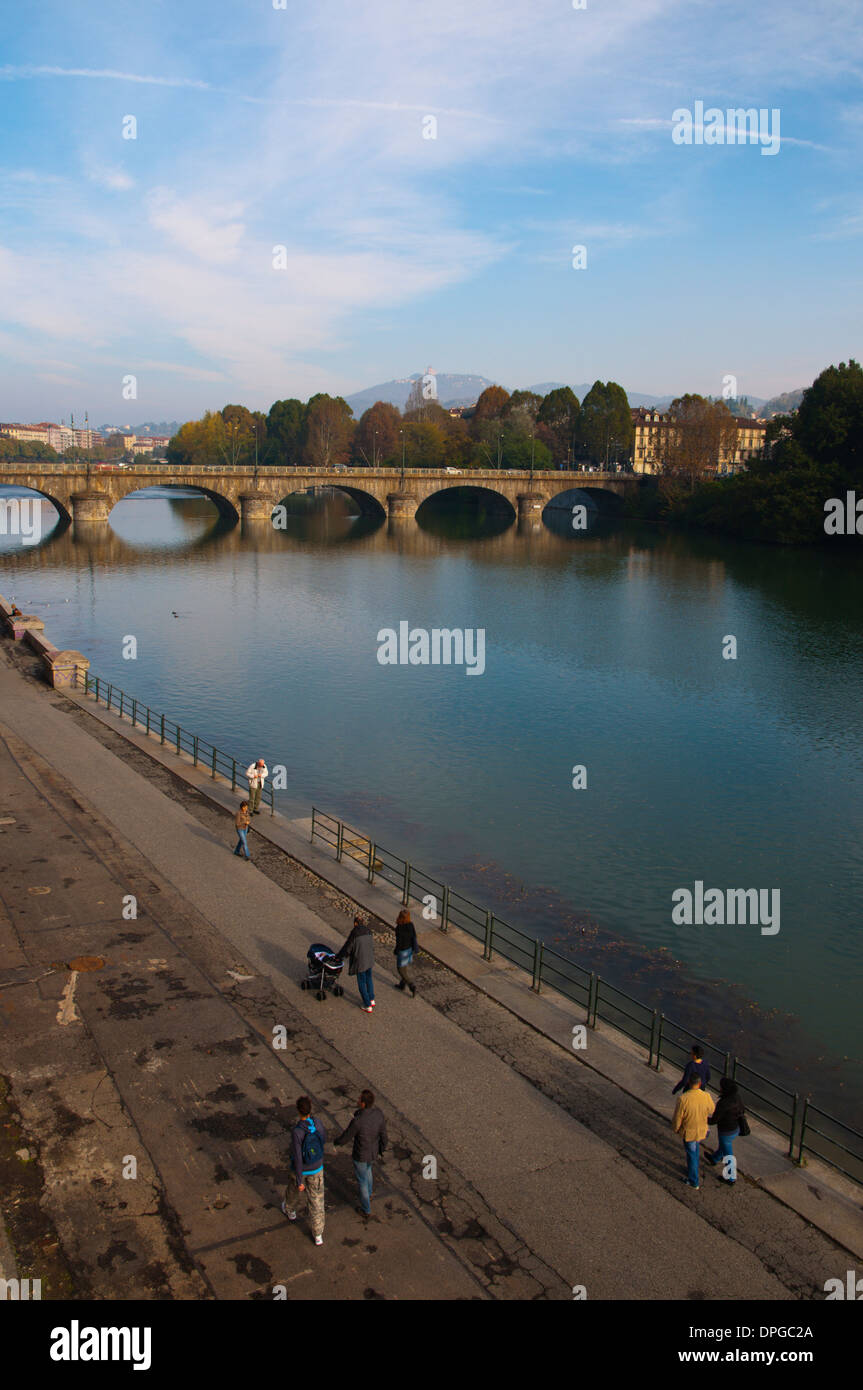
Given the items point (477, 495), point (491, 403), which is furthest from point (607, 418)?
point (491, 403)

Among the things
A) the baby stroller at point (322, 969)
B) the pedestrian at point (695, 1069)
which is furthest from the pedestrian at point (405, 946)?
the pedestrian at point (695, 1069)

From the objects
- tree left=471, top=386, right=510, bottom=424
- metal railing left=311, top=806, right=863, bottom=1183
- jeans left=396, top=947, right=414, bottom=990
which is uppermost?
tree left=471, top=386, right=510, bottom=424

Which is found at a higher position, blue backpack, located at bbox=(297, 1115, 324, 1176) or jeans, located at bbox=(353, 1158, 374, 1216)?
blue backpack, located at bbox=(297, 1115, 324, 1176)

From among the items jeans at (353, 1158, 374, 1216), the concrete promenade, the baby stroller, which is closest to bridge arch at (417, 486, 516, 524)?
A: the concrete promenade

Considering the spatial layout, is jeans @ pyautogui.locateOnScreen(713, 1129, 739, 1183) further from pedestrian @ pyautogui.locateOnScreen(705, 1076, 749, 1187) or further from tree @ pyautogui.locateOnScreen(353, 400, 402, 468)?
tree @ pyautogui.locateOnScreen(353, 400, 402, 468)

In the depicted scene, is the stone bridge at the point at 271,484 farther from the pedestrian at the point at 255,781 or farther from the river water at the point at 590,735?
the pedestrian at the point at 255,781

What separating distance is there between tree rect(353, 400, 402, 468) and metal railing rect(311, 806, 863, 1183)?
5925 inches

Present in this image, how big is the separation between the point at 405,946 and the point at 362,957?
895mm

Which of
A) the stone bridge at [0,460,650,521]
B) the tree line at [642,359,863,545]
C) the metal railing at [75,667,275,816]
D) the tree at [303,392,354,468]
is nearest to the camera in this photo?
the metal railing at [75,667,275,816]

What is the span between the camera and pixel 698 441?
113m

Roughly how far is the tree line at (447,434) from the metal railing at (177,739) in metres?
109

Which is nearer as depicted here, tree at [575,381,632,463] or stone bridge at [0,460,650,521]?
stone bridge at [0,460,650,521]

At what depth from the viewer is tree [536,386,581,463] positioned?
166 meters

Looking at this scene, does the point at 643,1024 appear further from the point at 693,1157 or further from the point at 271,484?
the point at 271,484
